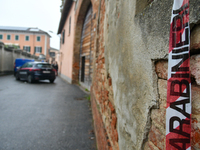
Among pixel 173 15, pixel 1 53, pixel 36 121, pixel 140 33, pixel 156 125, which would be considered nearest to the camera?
pixel 173 15

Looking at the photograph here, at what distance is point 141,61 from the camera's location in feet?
4.21

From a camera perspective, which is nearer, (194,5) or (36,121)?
(194,5)

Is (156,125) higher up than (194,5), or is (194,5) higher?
(194,5)

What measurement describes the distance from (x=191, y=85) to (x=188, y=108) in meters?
0.14

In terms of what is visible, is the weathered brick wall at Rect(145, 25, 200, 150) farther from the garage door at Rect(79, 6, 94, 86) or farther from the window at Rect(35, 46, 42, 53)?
the window at Rect(35, 46, 42, 53)

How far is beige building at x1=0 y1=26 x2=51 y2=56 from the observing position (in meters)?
49.1

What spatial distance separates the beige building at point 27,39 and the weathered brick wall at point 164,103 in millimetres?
51637

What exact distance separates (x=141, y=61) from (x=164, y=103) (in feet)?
1.26

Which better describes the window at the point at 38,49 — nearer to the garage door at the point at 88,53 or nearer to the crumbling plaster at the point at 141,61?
the garage door at the point at 88,53

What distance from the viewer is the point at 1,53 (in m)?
19.3

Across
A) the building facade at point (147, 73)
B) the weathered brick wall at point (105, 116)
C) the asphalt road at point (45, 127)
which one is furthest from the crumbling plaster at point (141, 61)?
the asphalt road at point (45, 127)

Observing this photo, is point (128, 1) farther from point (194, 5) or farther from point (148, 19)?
point (194, 5)

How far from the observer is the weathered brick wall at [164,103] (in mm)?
798

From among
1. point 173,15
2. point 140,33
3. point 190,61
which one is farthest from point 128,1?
point 190,61
